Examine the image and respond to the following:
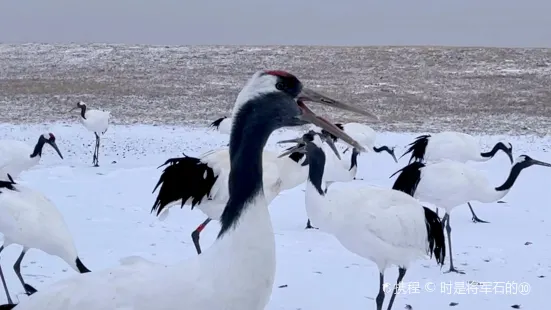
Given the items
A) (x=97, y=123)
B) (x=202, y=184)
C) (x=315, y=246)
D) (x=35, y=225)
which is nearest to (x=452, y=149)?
(x=315, y=246)

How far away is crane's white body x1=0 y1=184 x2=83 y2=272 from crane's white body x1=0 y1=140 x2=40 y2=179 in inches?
147

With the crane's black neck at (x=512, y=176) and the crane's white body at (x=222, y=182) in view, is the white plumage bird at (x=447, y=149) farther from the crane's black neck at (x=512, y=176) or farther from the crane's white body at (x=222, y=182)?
the crane's white body at (x=222, y=182)

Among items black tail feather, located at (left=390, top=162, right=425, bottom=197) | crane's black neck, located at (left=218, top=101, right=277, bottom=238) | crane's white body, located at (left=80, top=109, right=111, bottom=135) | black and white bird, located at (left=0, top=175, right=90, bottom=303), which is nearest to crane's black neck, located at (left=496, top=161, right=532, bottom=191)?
black tail feather, located at (left=390, top=162, right=425, bottom=197)

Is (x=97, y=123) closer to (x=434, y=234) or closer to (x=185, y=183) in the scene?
(x=185, y=183)

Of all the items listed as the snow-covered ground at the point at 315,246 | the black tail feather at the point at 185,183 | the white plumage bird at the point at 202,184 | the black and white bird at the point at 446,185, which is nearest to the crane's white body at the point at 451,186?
the black and white bird at the point at 446,185

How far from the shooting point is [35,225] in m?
5.41

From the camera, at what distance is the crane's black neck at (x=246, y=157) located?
2.83m

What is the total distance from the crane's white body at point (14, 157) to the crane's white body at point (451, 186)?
17.2ft

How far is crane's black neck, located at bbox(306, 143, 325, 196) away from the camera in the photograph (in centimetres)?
613

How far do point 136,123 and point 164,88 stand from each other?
7168mm

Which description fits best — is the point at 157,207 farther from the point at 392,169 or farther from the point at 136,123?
the point at 136,123

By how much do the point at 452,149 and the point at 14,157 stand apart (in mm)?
6660

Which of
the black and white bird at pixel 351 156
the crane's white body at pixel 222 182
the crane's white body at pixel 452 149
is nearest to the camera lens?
the crane's white body at pixel 222 182

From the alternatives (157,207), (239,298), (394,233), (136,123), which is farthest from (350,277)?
(136,123)
